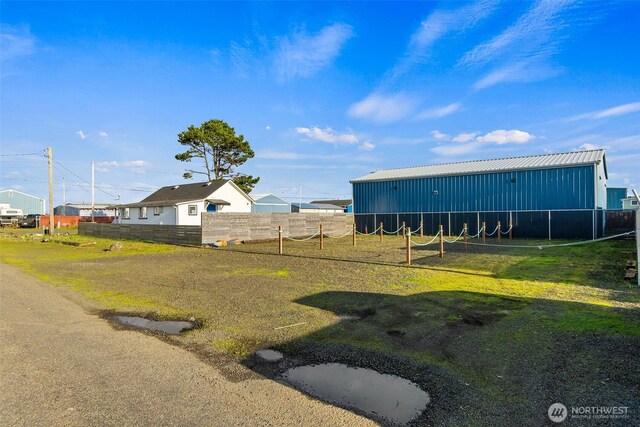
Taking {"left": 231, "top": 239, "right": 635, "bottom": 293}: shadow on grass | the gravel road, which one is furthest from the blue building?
the gravel road

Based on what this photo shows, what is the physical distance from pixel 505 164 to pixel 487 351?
27.1 m

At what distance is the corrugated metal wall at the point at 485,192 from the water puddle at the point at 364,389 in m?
25.1

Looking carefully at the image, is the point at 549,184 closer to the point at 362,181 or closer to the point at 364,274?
the point at 362,181

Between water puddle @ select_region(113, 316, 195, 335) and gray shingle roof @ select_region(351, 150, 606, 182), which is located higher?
gray shingle roof @ select_region(351, 150, 606, 182)

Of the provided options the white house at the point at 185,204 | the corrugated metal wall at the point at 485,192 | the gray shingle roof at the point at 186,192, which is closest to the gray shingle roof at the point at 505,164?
the corrugated metal wall at the point at 485,192

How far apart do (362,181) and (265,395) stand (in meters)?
31.8

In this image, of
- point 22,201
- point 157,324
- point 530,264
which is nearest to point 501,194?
point 530,264

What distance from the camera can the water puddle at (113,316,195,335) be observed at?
6004 millimetres

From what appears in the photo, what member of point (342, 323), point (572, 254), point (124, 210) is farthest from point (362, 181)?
point (342, 323)

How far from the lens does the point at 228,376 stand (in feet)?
13.6

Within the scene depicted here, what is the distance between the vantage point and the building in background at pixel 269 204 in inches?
1989

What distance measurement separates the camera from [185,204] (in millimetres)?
31750

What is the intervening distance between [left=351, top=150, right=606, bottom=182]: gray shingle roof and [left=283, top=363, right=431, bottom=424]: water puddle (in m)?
25.4

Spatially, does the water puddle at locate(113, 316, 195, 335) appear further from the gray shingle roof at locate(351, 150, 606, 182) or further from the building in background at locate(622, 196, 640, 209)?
the building in background at locate(622, 196, 640, 209)
